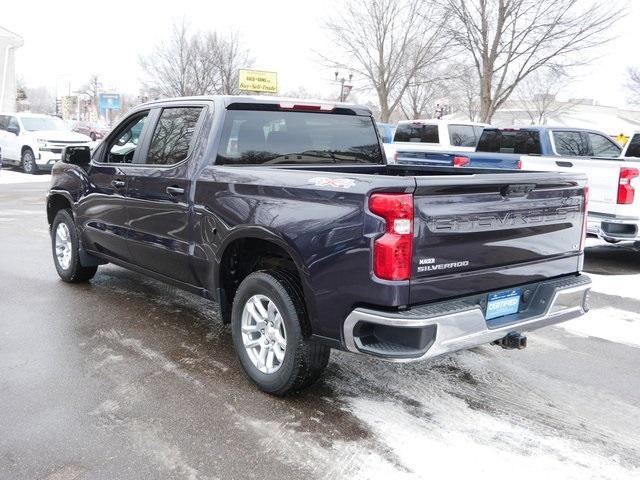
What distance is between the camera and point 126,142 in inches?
218

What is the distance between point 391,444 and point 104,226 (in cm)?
347

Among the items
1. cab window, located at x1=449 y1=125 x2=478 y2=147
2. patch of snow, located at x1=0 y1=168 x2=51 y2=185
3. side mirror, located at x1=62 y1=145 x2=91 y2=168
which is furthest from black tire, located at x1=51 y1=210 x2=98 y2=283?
patch of snow, located at x1=0 y1=168 x2=51 y2=185

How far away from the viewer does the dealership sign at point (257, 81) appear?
37.4 metres

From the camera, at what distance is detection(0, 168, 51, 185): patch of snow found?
1795cm

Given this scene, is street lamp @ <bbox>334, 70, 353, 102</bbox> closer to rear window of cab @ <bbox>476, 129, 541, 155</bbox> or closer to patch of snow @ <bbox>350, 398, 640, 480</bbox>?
rear window of cab @ <bbox>476, 129, 541, 155</bbox>

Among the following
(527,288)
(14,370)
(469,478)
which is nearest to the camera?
(469,478)

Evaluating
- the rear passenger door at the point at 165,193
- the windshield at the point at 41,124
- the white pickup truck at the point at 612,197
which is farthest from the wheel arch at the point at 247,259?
the windshield at the point at 41,124

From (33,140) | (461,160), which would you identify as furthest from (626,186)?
(33,140)

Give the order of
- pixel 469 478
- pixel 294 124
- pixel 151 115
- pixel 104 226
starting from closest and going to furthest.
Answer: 1. pixel 469 478
2. pixel 294 124
3. pixel 151 115
4. pixel 104 226

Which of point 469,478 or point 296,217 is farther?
point 296,217

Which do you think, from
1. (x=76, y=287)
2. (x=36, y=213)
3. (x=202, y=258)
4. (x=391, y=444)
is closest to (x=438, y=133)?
(x=36, y=213)

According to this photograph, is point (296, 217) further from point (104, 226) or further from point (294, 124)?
point (104, 226)

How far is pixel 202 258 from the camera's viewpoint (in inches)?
168

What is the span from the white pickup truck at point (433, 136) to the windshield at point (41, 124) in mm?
12167
